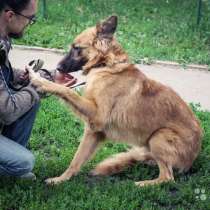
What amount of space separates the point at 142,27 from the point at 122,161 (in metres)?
6.47

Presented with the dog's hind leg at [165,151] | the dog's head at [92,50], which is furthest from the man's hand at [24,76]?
the dog's hind leg at [165,151]

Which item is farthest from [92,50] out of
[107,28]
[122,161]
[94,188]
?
[94,188]

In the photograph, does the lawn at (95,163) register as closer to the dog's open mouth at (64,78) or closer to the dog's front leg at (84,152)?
the dog's front leg at (84,152)

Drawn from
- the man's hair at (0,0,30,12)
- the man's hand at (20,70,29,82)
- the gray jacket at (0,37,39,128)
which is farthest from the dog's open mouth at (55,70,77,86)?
the man's hair at (0,0,30,12)

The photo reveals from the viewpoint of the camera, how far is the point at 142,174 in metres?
5.24

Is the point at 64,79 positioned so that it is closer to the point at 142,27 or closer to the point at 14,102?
the point at 14,102

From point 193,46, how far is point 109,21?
5.59 meters

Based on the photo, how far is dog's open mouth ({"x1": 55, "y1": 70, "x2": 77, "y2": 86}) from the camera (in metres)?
5.04

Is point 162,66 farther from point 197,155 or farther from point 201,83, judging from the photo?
point 197,155

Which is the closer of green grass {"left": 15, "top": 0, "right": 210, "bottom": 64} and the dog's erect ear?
the dog's erect ear

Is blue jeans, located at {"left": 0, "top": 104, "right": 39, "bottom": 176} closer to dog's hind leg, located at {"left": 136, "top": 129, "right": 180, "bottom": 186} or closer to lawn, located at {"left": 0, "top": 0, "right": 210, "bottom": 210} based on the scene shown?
lawn, located at {"left": 0, "top": 0, "right": 210, "bottom": 210}

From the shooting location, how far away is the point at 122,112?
5070mm

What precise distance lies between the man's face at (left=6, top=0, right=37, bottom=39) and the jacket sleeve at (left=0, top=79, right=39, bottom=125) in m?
0.44

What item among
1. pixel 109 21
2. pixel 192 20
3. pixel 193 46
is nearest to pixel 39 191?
pixel 109 21
